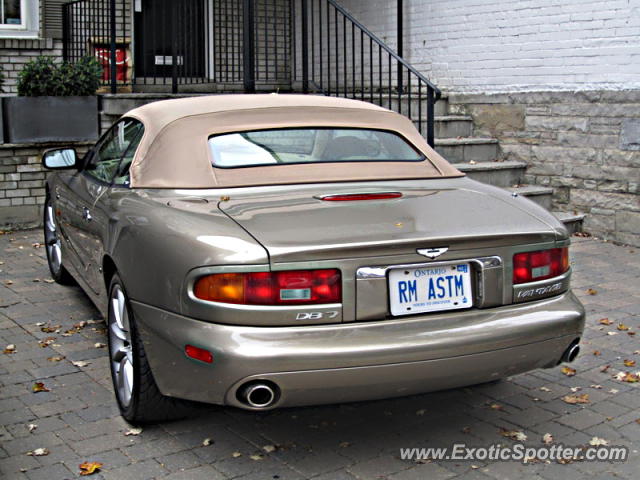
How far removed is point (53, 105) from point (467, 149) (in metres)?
4.43

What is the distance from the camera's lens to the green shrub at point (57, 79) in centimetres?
930

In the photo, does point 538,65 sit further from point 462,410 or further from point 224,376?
point 224,376

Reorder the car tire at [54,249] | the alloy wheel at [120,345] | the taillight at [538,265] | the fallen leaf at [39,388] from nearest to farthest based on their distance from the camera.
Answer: the taillight at [538,265]
the alloy wheel at [120,345]
the fallen leaf at [39,388]
the car tire at [54,249]

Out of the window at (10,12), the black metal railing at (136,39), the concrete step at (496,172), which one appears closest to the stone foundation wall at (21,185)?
the black metal railing at (136,39)

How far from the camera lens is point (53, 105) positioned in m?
9.30

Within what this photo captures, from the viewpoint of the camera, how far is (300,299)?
3.37 metres

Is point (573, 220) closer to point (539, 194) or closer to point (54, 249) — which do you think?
point (539, 194)

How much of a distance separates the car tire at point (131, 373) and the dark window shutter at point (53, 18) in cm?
839

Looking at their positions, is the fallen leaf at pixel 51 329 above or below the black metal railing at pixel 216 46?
below

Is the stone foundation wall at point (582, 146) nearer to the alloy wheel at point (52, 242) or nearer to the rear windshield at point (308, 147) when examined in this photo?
the rear windshield at point (308, 147)

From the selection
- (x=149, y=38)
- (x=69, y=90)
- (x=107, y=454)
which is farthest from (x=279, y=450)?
(x=149, y=38)

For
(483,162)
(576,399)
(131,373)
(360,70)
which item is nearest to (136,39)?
(360,70)

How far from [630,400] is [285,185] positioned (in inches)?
79.6

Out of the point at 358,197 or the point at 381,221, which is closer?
the point at 381,221
